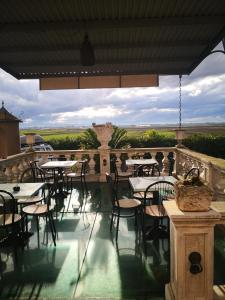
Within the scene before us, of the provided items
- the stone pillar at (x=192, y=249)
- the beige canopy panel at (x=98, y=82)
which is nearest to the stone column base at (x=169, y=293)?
the stone pillar at (x=192, y=249)

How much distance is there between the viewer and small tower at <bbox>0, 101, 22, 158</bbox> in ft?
44.1

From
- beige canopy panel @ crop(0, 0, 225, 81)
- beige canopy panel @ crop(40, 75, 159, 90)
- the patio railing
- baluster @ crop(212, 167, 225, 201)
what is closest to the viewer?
beige canopy panel @ crop(0, 0, 225, 81)

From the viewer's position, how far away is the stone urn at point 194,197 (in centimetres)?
199

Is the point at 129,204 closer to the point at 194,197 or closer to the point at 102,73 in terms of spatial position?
the point at 194,197

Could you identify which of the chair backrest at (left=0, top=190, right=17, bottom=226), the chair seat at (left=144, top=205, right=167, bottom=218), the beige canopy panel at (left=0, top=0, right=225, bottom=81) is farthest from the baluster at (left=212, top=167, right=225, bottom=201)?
the chair backrest at (left=0, top=190, right=17, bottom=226)

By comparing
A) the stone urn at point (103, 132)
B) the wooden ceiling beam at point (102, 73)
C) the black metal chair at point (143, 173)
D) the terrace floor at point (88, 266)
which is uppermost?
the wooden ceiling beam at point (102, 73)

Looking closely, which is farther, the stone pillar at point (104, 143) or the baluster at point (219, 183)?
the stone pillar at point (104, 143)

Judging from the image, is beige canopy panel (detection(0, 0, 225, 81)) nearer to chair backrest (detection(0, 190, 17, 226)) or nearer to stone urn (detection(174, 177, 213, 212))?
chair backrest (detection(0, 190, 17, 226))

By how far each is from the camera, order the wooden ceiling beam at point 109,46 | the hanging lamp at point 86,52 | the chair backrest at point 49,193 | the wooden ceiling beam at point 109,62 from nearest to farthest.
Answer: the chair backrest at point 49,193
the hanging lamp at point 86,52
the wooden ceiling beam at point 109,46
the wooden ceiling beam at point 109,62

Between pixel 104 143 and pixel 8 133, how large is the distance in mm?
7034

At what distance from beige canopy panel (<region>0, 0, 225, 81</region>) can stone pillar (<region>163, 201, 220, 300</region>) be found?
2.74 metres

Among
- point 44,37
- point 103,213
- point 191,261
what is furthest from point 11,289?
point 44,37

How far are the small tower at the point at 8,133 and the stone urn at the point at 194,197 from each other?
12365 mm

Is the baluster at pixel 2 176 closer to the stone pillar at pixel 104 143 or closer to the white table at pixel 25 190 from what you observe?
the white table at pixel 25 190
